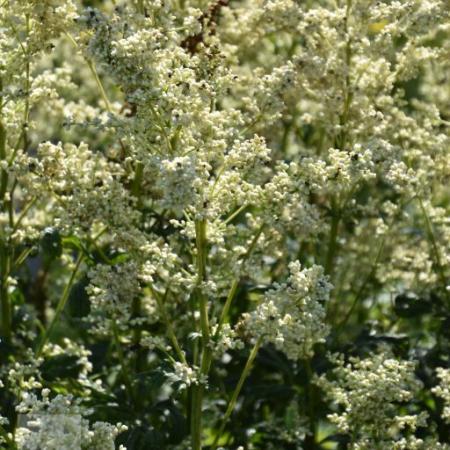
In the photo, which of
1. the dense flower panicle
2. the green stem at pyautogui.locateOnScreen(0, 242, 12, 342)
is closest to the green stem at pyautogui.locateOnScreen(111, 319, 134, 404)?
the dense flower panicle

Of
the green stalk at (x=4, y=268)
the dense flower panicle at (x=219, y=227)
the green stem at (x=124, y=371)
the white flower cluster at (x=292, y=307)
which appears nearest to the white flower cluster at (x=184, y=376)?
the dense flower panicle at (x=219, y=227)

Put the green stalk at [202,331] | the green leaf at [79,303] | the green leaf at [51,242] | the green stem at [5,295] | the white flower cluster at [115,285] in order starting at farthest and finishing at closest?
the green stem at [5,295], the green leaf at [79,303], the green leaf at [51,242], the white flower cluster at [115,285], the green stalk at [202,331]

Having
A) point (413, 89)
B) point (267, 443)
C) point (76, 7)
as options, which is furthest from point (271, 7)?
point (413, 89)

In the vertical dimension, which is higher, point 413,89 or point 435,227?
point 413,89

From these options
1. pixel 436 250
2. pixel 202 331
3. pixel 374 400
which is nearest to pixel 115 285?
pixel 202 331

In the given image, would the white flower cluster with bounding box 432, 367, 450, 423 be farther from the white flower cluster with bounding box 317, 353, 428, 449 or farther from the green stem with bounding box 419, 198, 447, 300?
the green stem with bounding box 419, 198, 447, 300

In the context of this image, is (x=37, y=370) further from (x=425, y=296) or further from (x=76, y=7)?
(x=425, y=296)

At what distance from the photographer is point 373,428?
3605 millimetres

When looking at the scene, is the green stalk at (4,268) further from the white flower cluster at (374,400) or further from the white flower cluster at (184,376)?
the white flower cluster at (374,400)

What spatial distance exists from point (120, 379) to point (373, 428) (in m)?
1.38

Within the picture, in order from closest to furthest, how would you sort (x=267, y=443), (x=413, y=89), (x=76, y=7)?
(x=76, y=7), (x=267, y=443), (x=413, y=89)

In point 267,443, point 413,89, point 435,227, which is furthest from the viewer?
point 413,89

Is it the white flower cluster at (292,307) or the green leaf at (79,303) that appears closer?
the white flower cluster at (292,307)

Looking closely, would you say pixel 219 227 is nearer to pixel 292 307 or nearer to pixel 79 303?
pixel 292 307
